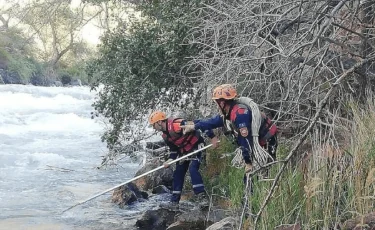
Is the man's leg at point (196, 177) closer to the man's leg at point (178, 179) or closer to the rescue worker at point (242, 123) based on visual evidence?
the man's leg at point (178, 179)

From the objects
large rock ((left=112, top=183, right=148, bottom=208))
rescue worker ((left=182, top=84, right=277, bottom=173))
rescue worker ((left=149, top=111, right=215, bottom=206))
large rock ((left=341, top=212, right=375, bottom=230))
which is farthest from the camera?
large rock ((left=112, top=183, right=148, bottom=208))

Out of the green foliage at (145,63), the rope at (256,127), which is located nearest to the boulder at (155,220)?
the rope at (256,127)

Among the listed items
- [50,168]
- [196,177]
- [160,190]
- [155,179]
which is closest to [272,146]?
[196,177]

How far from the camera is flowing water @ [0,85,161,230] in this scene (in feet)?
26.5

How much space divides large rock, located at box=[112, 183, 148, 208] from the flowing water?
128mm

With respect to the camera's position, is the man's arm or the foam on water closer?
the man's arm

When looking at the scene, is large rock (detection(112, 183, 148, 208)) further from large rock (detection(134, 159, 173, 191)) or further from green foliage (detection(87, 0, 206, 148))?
green foliage (detection(87, 0, 206, 148))

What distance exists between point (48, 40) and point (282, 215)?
95.2 feet

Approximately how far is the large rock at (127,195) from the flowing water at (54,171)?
128mm

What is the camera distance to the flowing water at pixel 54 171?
8070mm

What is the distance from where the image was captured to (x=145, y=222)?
24.3 ft

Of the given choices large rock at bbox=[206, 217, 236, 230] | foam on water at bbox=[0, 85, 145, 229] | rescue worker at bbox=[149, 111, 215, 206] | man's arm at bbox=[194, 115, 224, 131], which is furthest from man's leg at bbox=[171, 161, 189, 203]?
large rock at bbox=[206, 217, 236, 230]

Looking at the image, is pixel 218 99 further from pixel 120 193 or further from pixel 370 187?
pixel 120 193

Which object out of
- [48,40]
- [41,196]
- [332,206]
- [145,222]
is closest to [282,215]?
[332,206]
